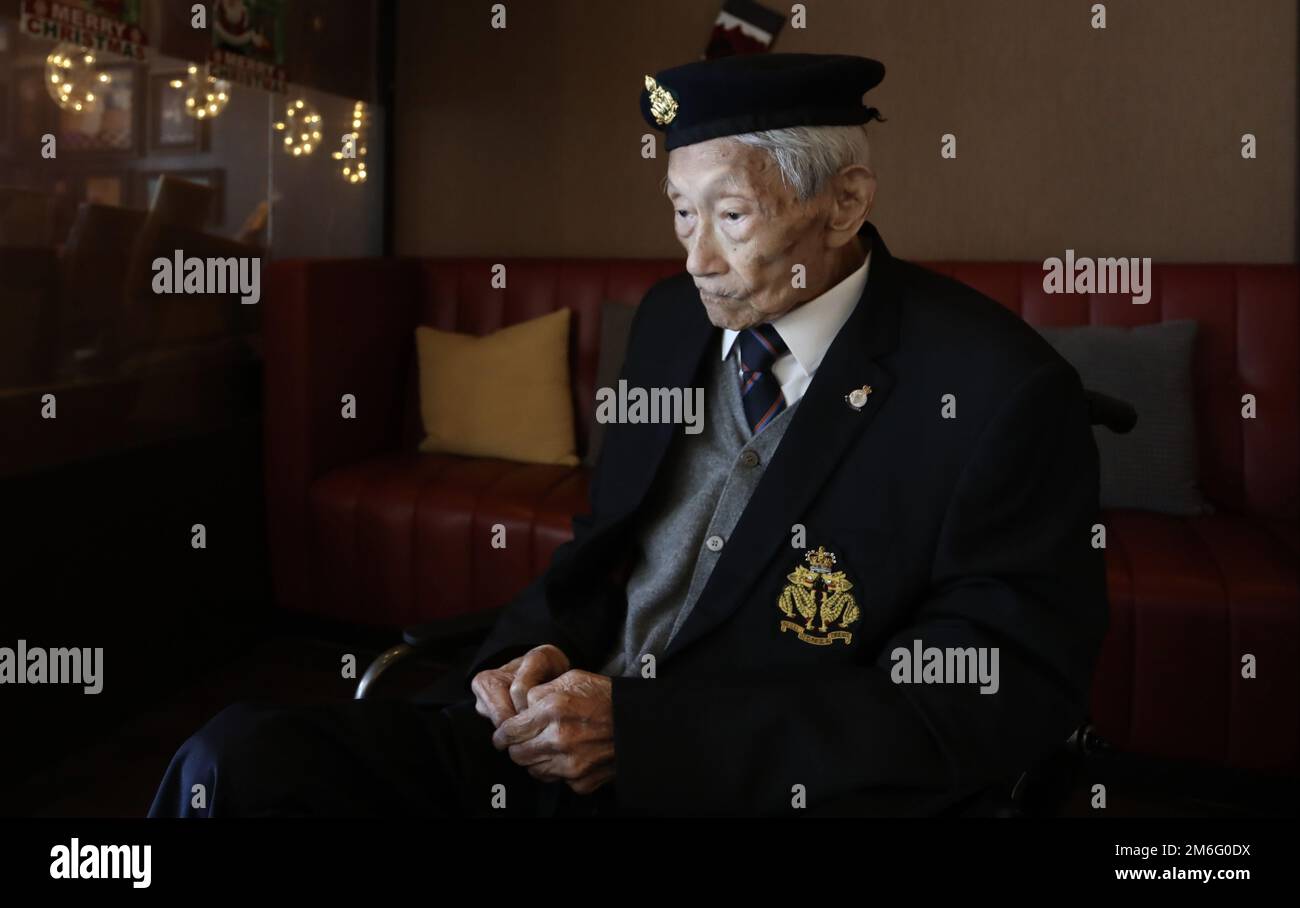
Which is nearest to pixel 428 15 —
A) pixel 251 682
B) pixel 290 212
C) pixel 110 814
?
pixel 290 212

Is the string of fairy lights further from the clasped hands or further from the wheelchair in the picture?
the clasped hands

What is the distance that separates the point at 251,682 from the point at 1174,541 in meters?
2.58

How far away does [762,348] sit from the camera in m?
1.51

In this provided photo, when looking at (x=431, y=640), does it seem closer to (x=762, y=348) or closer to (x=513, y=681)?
(x=513, y=681)

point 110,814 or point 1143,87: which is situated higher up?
point 1143,87

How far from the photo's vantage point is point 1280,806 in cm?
244

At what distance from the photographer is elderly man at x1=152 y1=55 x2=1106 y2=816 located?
1.22 meters

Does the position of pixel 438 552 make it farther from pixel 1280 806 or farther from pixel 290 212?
pixel 1280 806

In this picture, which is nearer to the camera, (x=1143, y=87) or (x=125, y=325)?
(x=125, y=325)

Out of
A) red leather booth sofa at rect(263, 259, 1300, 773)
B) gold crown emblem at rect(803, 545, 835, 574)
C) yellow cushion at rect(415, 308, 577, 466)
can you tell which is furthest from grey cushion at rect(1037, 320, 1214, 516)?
gold crown emblem at rect(803, 545, 835, 574)

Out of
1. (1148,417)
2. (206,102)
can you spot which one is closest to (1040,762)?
(1148,417)

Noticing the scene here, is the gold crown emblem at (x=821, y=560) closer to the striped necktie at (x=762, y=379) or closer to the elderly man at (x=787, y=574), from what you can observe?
the elderly man at (x=787, y=574)
